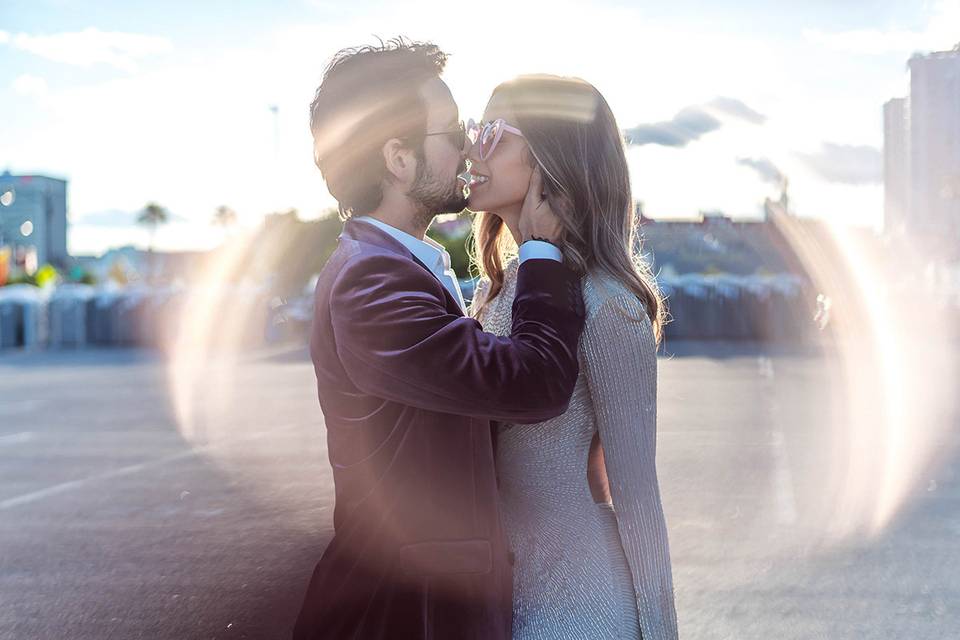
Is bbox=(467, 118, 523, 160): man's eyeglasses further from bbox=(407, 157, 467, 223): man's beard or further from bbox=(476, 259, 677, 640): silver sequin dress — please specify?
bbox=(476, 259, 677, 640): silver sequin dress

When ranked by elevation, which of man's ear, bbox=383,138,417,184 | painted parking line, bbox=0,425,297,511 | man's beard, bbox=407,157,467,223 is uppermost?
man's ear, bbox=383,138,417,184

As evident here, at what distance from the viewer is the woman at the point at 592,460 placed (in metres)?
2.19

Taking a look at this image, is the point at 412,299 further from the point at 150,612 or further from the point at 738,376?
the point at 738,376

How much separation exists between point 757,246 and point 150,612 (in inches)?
1223

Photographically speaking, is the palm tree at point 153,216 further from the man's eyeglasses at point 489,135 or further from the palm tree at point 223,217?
the man's eyeglasses at point 489,135

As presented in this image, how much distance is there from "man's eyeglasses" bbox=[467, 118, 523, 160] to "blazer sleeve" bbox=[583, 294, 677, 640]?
0.43 m

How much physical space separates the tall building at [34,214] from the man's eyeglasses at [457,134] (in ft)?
529

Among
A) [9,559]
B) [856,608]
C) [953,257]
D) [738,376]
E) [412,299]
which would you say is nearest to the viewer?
[412,299]

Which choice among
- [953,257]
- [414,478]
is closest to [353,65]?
[414,478]

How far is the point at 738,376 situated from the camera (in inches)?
658

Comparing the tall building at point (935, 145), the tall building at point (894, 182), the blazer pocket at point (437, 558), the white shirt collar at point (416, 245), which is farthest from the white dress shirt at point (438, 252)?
the tall building at point (894, 182)

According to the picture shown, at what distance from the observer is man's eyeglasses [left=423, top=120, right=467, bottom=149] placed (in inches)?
90.5

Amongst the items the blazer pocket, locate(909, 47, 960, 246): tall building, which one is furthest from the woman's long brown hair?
locate(909, 47, 960, 246): tall building

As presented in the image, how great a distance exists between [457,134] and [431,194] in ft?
0.47
